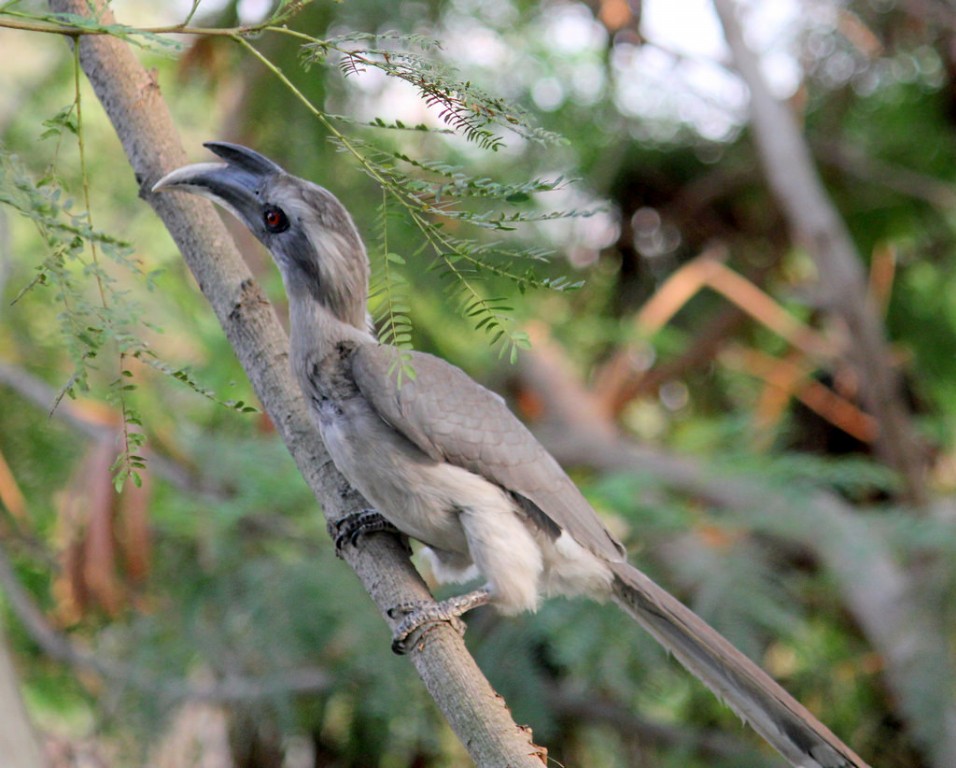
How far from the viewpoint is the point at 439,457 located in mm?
2803

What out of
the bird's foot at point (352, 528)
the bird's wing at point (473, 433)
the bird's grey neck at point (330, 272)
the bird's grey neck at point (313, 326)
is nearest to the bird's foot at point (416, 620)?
the bird's foot at point (352, 528)

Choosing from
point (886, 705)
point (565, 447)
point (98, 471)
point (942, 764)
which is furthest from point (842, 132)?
point (98, 471)

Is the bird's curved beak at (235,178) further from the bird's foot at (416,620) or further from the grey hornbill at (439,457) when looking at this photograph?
the bird's foot at (416,620)

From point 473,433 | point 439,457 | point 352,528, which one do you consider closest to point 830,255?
point 473,433

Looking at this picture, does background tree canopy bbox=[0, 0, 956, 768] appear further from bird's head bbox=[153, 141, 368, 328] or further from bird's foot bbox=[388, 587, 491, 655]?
bird's foot bbox=[388, 587, 491, 655]

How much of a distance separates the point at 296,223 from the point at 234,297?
311mm

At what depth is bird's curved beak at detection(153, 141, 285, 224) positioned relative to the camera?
8.44 ft

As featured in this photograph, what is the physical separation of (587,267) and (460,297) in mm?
5657

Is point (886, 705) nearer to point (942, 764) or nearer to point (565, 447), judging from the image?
point (942, 764)

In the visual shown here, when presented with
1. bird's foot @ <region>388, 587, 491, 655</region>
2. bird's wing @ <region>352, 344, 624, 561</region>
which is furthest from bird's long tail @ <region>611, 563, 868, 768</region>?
bird's foot @ <region>388, 587, 491, 655</region>

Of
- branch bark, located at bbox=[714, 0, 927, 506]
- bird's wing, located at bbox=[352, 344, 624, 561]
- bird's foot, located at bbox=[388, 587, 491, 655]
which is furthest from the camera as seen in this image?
branch bark, located at bbox=[714, 0, 927, 506]

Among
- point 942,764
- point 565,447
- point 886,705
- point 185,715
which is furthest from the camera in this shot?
point 565,447

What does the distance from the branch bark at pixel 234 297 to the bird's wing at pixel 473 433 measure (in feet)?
0.69

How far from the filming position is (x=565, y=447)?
6.41 meters
